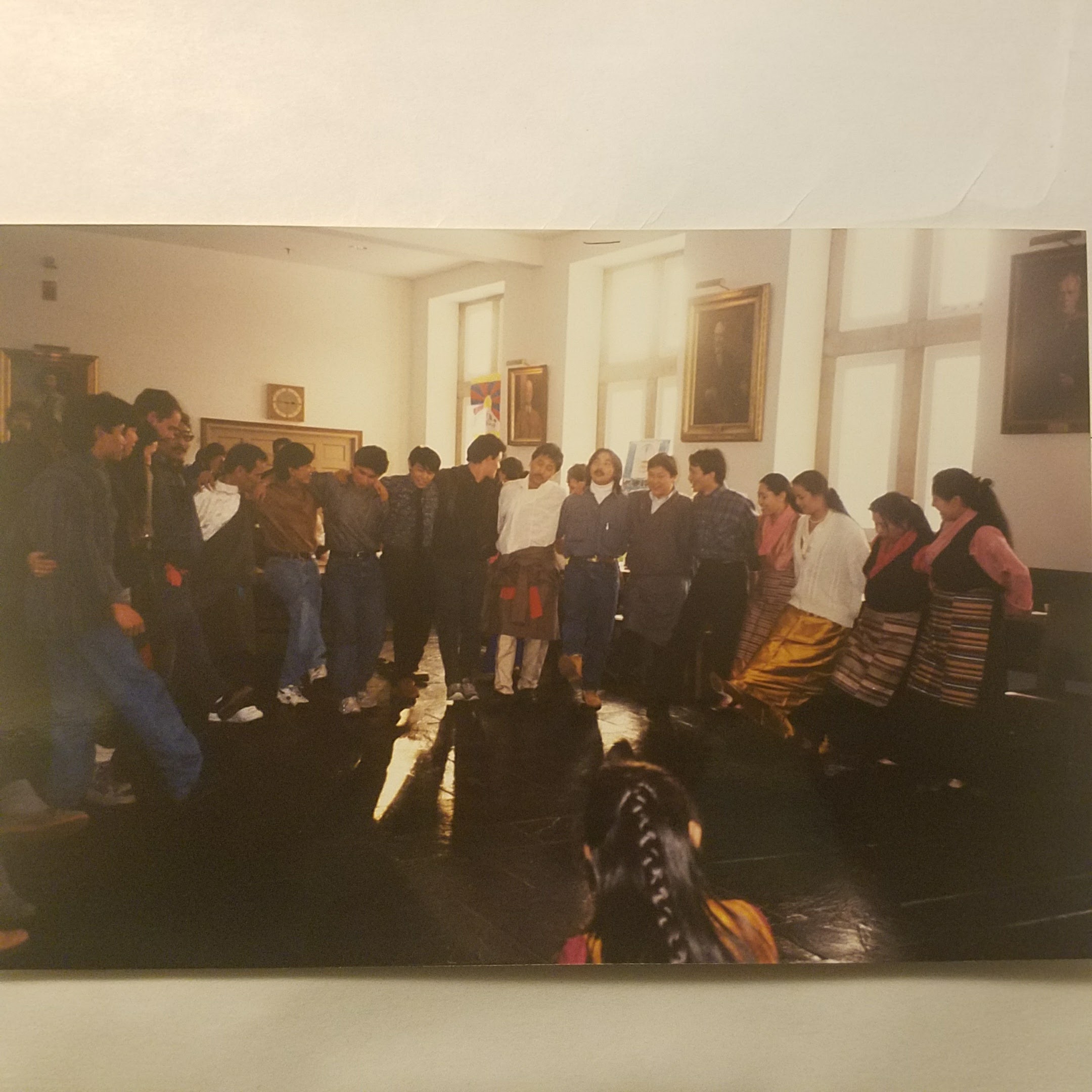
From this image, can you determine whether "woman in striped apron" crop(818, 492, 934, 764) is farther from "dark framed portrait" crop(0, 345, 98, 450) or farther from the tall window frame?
"dark framed portrait" crop(0, 345, 98, 450)

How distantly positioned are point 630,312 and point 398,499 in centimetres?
80

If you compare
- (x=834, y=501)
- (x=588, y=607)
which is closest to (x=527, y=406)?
(x=588, y=607)

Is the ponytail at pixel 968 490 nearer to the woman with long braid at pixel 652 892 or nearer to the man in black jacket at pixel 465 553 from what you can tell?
the woman with long braid at pixel 652 892

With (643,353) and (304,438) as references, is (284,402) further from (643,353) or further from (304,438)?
(643,353)

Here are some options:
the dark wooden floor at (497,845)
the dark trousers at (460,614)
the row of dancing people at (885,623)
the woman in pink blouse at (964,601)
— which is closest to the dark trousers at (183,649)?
the dark wooden floor at (497,845)

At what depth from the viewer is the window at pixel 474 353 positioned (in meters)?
2.27

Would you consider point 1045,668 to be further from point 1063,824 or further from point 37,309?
point 37,309

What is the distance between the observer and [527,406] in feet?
7.50

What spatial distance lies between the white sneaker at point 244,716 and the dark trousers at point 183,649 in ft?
0.17

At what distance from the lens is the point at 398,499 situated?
2.27 metres

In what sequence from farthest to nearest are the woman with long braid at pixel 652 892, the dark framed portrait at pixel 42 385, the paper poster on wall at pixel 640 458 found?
the paper poster on wall at pixel 640 458 < the woman with long braid at pixel 652 892 < the dark framed portrait at pixel 42 385

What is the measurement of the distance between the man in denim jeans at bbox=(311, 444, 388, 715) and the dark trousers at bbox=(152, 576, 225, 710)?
312mm

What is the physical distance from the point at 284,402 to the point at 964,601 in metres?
1.86

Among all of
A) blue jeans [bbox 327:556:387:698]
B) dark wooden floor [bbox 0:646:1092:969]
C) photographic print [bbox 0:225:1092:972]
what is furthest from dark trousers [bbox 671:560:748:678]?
blue jeans [bbox 327:556:387:698]
